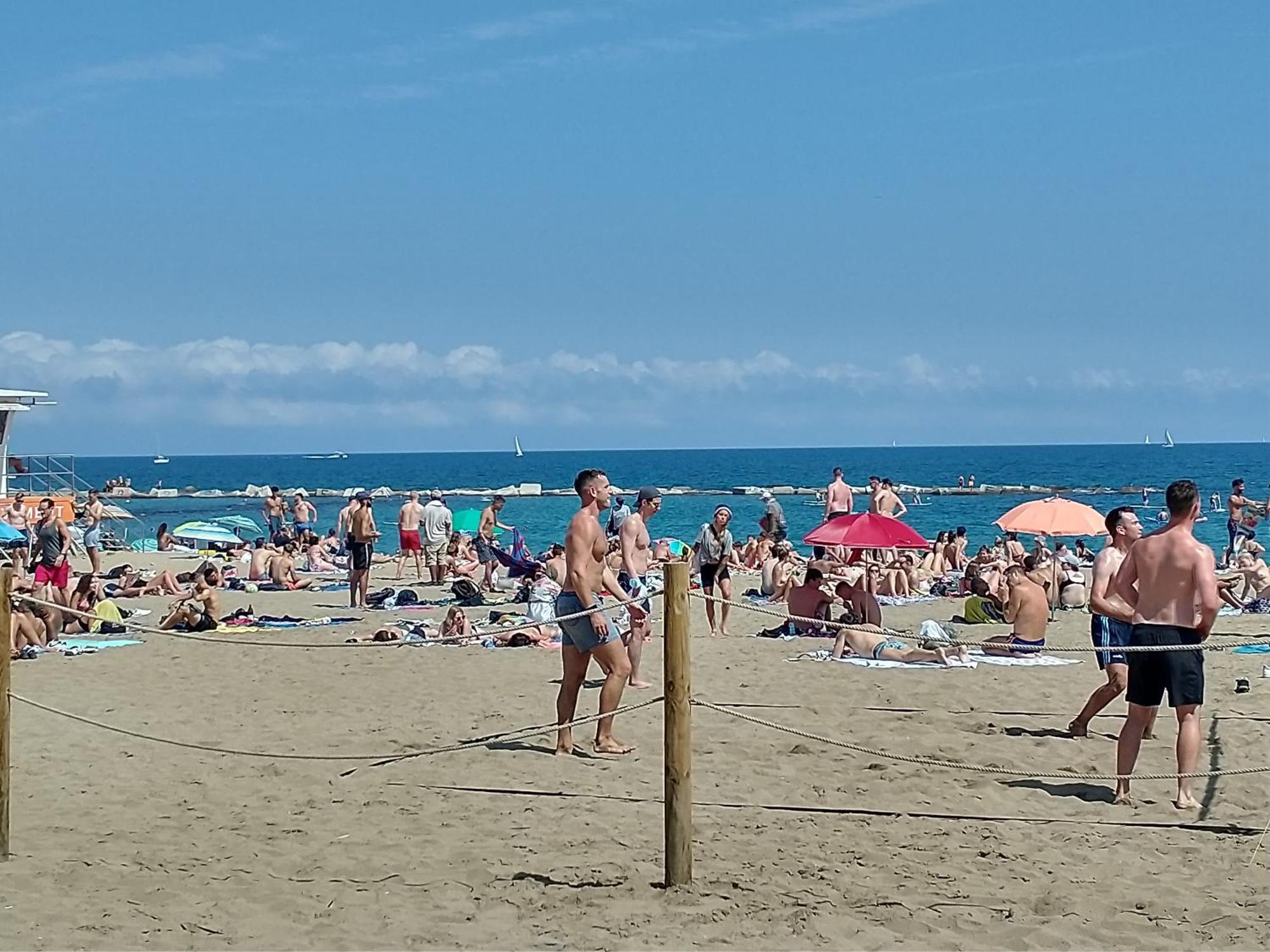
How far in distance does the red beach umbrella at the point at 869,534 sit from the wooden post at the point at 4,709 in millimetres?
8673

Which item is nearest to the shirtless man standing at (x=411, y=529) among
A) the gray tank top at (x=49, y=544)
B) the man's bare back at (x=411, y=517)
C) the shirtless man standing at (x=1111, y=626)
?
the man's bare back at (x=411, y=517)

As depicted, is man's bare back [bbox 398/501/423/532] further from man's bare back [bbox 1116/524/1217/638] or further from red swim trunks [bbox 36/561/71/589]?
man's bare back [bbox 1116/524/1217/638]

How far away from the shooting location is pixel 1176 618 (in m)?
6.24

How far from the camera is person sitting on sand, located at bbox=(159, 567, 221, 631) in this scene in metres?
14.4

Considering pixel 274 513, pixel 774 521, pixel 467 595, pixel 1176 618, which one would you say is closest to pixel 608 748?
pixel 1176 618

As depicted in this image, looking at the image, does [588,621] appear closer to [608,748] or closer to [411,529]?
[608,748]

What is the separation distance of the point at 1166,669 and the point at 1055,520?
816cm

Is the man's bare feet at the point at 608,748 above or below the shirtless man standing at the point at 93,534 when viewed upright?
below

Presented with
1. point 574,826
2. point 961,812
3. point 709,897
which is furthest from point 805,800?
point 709,897

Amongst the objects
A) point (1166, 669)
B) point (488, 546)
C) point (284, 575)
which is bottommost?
point (284, 575)

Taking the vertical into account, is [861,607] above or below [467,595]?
above

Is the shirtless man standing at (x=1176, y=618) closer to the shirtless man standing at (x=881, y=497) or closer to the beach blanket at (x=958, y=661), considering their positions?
the beach blanket at (x=958, y=661)

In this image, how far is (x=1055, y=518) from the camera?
14.2 meters

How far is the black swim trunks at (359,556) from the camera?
1708 cm
